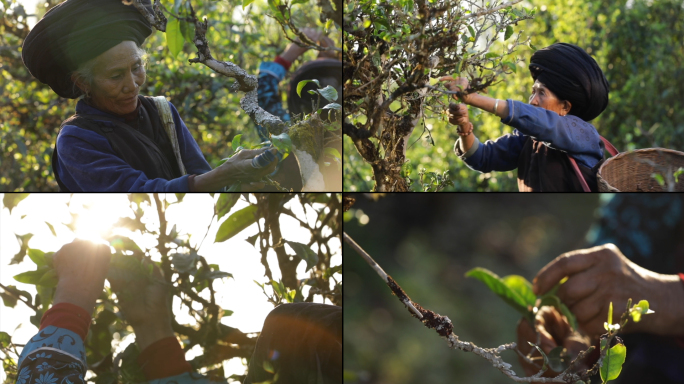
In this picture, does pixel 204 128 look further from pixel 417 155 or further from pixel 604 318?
pixel 604 318

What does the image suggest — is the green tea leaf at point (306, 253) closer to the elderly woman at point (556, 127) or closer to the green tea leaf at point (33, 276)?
the elderly woman at point (556, 127)

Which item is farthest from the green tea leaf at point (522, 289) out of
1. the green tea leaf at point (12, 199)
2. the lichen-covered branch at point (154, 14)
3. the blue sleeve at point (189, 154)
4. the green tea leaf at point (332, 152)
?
the green tea leaf at point (12, 199)

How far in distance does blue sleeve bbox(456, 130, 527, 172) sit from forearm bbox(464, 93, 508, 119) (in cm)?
16

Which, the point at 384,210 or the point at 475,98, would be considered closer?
the point at 475,98

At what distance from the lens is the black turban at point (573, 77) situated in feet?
3.28

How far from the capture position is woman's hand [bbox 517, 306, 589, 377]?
952 mm

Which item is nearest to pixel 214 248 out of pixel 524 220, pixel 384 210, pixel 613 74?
pixel 384 210

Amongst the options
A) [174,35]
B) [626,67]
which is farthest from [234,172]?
[626,67]

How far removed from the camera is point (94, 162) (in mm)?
924

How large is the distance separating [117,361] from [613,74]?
7.49ft

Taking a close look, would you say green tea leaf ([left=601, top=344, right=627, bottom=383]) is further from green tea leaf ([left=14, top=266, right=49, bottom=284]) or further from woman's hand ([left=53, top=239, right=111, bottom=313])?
green tea leaf ([left=14, top=266, right=49, bottom=284])

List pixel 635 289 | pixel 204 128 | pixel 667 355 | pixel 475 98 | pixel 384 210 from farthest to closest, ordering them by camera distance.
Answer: pixel 384 210, pixel 204 128, pixel 667 355, pixel 635 289, pixel 475 98

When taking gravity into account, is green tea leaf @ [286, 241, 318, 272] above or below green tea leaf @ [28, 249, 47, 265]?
below

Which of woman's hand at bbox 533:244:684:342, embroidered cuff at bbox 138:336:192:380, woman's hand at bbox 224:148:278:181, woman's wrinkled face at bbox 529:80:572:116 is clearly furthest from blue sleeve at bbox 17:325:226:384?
woman's wrinkled face at bbox 529:80:572:116
